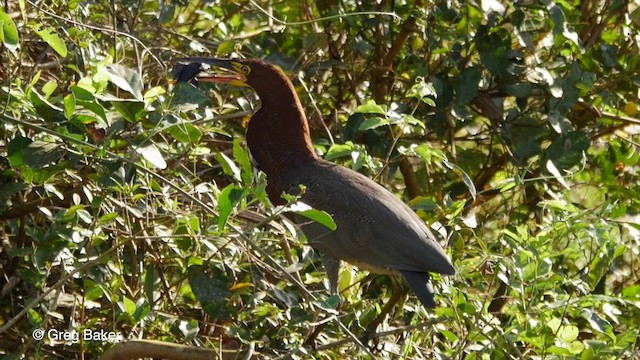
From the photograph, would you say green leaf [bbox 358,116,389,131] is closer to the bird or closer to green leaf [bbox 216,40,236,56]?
the bird

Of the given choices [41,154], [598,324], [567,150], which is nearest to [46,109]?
[41,154]

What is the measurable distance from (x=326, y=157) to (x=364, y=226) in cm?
37

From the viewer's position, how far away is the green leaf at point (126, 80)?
285cm

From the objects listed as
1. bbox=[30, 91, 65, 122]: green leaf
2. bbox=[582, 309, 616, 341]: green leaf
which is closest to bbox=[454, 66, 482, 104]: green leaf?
bbox=[582, 309, 616, 341]: green leaf

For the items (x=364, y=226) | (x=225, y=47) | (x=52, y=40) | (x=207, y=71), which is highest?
(x=52, y=40)

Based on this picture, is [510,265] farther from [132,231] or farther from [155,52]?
[155,52]

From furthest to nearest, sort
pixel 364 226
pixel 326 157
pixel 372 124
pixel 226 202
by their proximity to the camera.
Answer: pixel 364 226, pixel 326 157, pixel 372 124, pixel 226 202

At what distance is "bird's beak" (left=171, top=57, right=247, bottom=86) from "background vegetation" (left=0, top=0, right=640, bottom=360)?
7 centimetres

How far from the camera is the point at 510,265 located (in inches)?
130

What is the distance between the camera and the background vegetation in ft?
9.98

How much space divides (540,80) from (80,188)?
6.52ft

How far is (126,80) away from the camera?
9.48 feet

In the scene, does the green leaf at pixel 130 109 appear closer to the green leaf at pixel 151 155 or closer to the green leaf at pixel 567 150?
the green leaf at pixel 151 155

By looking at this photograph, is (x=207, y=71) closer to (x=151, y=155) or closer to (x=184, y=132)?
(x=184, y=132)
